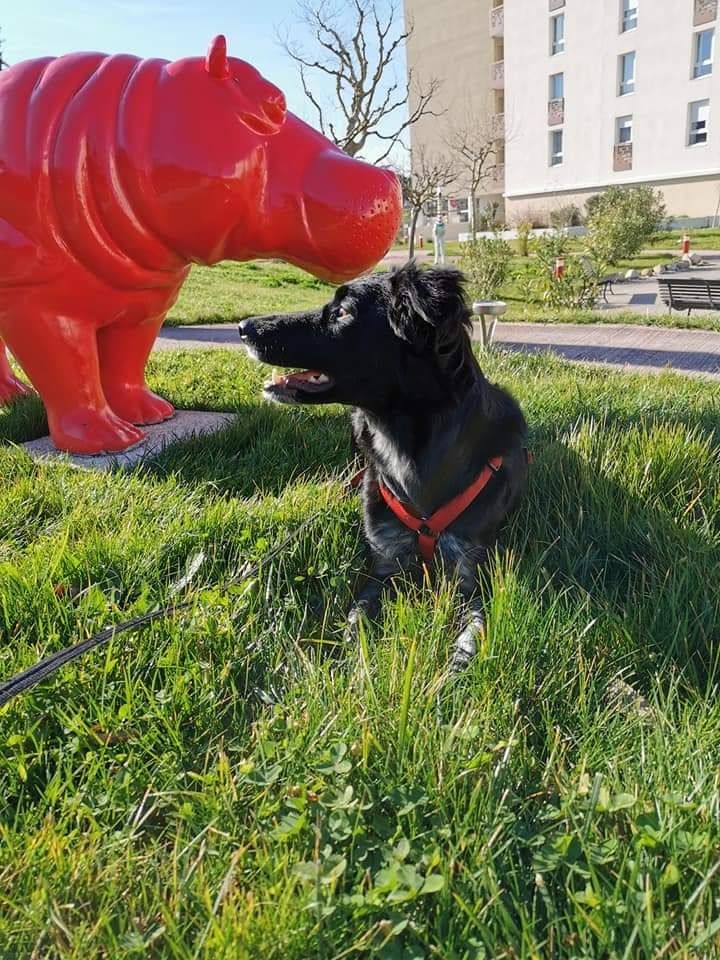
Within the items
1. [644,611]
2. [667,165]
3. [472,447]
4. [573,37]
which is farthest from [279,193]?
[573,37]

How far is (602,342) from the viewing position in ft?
32.6

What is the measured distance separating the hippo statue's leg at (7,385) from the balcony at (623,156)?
36.0 metres

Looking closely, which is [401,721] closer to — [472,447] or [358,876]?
[358,876]

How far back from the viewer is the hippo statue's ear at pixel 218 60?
286cm

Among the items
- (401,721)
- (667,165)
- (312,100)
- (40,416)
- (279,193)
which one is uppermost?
Result: (312,100)

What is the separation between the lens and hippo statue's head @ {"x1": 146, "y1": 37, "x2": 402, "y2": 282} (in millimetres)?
2857

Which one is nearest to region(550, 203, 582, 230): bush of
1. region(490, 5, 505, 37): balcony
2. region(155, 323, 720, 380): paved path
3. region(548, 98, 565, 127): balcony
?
region(548, 98, 565, 127): balcony

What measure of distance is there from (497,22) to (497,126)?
19.6ft

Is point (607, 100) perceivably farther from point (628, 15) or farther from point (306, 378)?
point (306, 378)

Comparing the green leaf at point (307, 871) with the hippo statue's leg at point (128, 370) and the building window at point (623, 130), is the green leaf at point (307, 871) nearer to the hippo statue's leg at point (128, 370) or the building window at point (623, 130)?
the hippo statue's leg at point (128, 370)

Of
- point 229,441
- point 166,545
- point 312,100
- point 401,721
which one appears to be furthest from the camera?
point 312,100

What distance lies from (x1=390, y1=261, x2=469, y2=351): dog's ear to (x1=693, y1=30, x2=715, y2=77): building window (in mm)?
35833

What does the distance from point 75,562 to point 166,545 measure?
31 cm

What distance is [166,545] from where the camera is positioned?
2.43m
